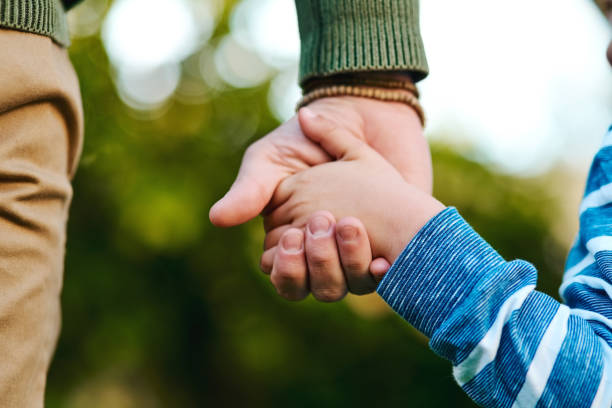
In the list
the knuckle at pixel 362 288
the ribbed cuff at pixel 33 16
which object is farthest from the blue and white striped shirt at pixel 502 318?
the ribbed cuff at pixel 33 16

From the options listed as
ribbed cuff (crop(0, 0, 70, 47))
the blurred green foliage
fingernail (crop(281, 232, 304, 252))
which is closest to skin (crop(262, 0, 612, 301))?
fingernail (crop(281, 232, 304, 252))

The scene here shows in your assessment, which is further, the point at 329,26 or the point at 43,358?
the point at 329,26

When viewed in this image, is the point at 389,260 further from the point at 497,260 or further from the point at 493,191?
the point at 493,191

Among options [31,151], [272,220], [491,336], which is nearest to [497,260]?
[491,336]

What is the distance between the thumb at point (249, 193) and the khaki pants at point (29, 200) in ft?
0.94

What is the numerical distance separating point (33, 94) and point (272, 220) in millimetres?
493

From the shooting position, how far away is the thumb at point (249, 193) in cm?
106

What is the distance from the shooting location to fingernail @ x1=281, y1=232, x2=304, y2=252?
104 cm

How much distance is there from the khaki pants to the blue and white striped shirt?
0.57m

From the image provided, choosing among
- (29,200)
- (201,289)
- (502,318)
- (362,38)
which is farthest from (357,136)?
(201,289)

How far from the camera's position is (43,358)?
101 centimetres

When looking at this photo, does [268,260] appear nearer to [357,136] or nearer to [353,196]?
[353,196]

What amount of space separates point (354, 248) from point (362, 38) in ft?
1.59

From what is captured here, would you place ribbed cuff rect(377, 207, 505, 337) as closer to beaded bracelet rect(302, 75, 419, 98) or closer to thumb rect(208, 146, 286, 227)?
thumb rect(208, 146, 286, 227)
